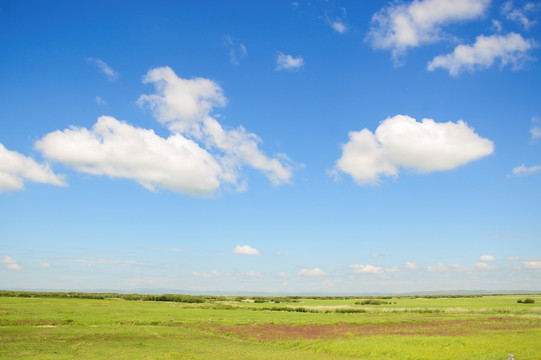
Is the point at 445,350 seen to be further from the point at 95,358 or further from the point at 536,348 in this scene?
the point at 95,358

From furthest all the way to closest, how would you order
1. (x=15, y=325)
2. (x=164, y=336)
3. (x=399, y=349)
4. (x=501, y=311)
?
(x=501, y=311) → (x=15, y=325) → (x=164, y=336) → (x=399, y=349)

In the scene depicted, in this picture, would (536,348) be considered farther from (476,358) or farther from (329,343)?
(329,343)

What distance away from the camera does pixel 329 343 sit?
38406mm

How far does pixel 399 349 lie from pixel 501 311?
217 ft

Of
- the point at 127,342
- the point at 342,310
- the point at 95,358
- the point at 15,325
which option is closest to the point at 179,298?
the point at 342,310

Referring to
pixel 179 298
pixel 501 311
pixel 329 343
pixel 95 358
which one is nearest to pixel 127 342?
pixel 95 358

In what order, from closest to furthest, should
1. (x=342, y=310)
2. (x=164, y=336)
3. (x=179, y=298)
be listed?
1. (x=164, y=336)
2. (x=342, y=310)
3. (x=179, y=298)

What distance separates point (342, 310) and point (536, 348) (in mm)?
65435

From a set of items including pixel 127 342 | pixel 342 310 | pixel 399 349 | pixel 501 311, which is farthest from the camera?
pixel 342 310

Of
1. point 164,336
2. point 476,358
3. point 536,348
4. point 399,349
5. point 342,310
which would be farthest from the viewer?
point 342,310

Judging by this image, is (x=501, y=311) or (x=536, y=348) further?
(x=501, y=311)

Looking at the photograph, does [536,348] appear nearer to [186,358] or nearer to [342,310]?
[186,358]

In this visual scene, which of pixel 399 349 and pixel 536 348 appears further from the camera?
pixel 399 349

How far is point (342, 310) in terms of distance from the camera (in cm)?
9375
